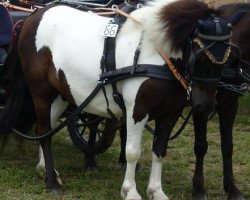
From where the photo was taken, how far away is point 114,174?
19.6 ft

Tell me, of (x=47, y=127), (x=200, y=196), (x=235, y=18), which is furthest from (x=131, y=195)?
(x=235, y=18)

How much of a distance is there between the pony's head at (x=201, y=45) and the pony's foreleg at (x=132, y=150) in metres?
0.48

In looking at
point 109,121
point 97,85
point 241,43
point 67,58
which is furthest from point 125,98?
point 109,121

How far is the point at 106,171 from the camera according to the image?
20.0 feet

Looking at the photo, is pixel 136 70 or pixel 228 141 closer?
pixel 136 70

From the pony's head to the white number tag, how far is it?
0.41m

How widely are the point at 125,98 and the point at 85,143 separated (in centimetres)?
169

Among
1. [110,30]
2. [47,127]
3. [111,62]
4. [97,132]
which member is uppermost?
[110,30]

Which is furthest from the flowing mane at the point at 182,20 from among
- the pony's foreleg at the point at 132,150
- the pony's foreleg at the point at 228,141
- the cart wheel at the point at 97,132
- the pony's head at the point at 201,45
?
the cart wheel at the point at 97,132

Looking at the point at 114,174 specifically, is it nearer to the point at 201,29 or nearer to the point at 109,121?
the point at 109,121

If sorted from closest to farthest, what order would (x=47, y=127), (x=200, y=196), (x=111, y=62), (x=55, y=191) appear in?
(x=111, y=62), (x=200, y=196), (x=55, y=191), (x=47, y=127)

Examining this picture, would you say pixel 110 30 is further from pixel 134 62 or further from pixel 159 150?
pixel 159 150

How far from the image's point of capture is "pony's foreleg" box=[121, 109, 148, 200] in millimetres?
4633

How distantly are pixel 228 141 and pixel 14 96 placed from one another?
1.90 metres
